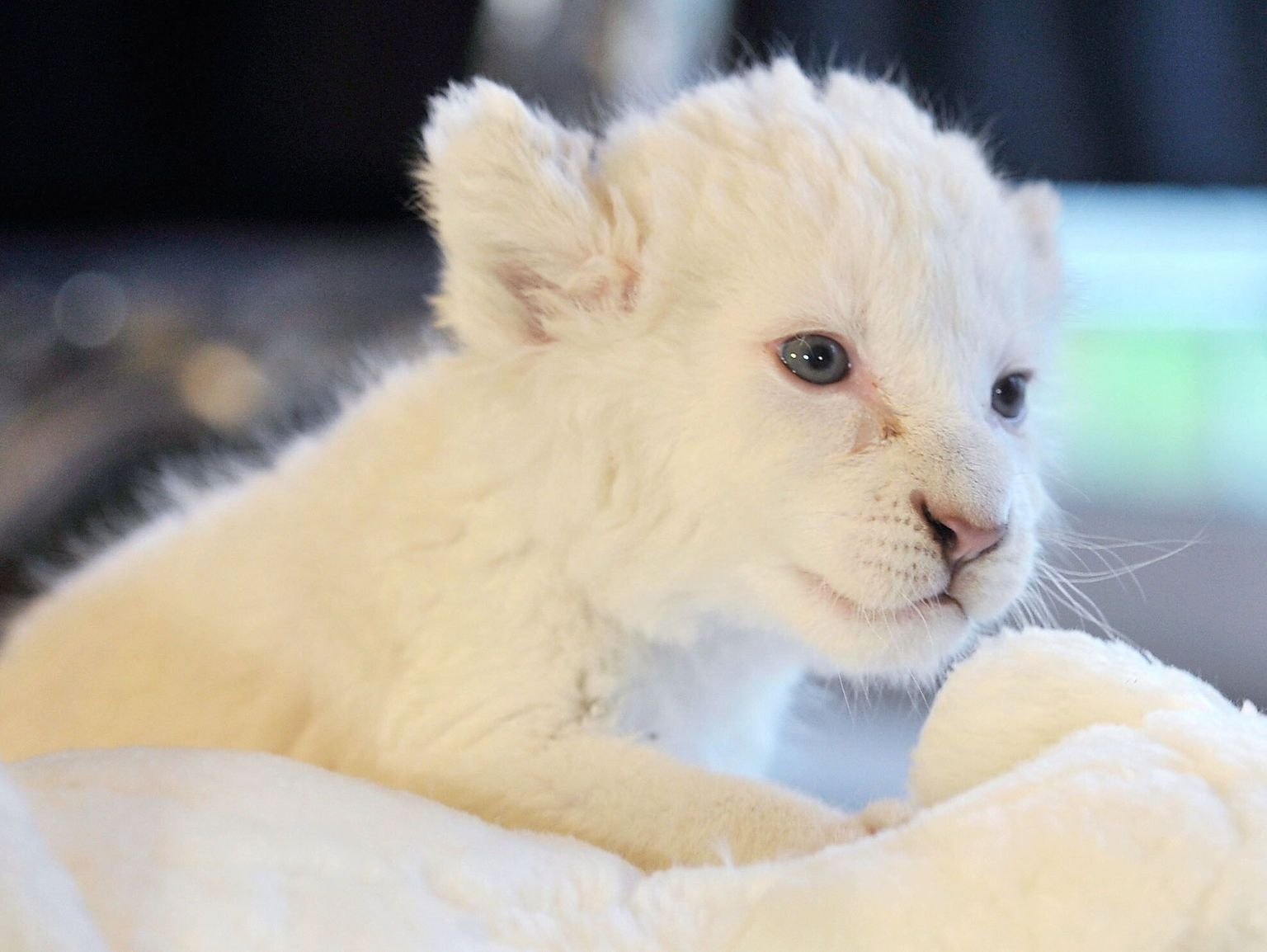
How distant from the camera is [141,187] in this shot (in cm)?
304

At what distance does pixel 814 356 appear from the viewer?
1025mm

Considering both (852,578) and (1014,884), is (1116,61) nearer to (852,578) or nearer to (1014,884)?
(852,578)

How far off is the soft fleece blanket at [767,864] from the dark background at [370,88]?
1924 millimetres

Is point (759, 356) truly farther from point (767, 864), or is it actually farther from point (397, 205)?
point (397, 205)

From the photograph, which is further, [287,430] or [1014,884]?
[287,430]

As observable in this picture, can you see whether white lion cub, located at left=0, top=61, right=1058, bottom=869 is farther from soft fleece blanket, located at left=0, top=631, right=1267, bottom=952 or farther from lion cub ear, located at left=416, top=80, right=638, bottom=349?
soft fleece blanket, located at left=0, top=631, right=1267, bottom=952

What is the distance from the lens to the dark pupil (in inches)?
45.3

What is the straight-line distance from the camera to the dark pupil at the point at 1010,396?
1151 mm

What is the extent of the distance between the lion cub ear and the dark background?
4.98 ft

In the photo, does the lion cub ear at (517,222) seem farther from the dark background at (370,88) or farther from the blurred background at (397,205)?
the dark background at (370,88)

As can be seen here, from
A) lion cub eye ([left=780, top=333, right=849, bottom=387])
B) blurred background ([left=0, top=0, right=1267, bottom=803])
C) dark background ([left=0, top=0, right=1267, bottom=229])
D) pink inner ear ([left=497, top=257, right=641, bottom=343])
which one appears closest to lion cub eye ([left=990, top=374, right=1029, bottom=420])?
lion cub eye ([left=780, top=333, right=849, bottom=387])

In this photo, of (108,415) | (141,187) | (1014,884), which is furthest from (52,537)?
(1014,884)

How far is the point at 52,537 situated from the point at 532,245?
1514 millimetres

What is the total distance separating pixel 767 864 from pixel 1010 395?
1.91ft
